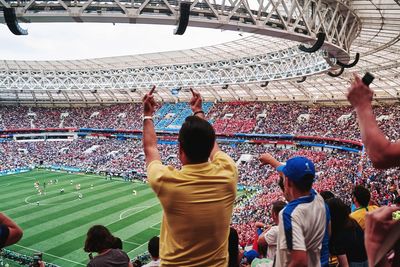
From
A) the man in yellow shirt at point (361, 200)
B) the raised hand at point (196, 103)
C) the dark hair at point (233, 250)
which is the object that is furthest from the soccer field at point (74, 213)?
the raised hand at point (196, 103)

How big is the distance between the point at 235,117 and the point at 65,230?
3385 cm

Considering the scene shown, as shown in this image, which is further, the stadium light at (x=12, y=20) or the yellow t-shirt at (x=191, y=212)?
the stadium light at (x=12, y=20)

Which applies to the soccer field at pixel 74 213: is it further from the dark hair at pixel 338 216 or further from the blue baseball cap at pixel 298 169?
the blue baseball cap at pixel 298 169

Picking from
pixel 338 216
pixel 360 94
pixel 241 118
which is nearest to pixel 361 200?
pixel 338 216

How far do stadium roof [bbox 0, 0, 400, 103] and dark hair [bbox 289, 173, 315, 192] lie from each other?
14057mm

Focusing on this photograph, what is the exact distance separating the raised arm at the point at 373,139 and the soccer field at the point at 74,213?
64.4ft

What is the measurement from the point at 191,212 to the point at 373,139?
1.22 metres

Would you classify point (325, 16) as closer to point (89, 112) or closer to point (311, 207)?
point (311, 207)

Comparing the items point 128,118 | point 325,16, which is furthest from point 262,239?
point 128,118

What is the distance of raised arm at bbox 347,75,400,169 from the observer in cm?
203

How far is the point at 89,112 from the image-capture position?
221 ft

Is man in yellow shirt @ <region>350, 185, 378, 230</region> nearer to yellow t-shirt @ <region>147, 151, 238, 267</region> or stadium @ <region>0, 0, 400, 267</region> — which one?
yellow t-shirt @ <region>147, 151, 238, 267</region>

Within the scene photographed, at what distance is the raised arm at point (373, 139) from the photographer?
2.03 m

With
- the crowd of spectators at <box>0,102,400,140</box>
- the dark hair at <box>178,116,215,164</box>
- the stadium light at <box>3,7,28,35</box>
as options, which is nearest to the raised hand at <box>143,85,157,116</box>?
the dark hair at <box>178,116,215,164</box>
